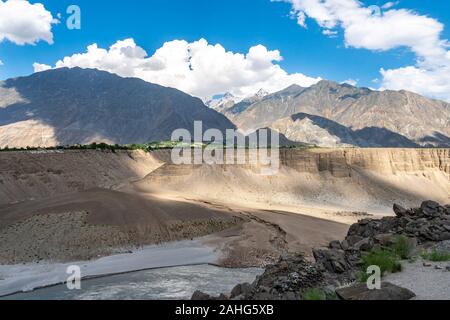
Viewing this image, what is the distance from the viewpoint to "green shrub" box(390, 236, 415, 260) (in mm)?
15164

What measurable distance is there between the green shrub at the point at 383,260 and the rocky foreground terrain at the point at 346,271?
128 millimetres

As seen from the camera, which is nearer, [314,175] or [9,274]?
[9,274]

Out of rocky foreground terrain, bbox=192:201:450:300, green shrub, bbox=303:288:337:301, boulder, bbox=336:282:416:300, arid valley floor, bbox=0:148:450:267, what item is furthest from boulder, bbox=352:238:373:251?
arid valley floor, bbox=0:148:450:267

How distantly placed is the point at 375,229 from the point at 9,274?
22144 millimetres

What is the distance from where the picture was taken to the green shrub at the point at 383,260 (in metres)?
13.7

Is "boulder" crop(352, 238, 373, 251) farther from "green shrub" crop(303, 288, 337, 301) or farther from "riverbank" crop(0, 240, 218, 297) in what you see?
"riverbank" crop(0, 240, 218, 297)

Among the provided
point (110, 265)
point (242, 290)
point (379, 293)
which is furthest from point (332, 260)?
point (110, 265)

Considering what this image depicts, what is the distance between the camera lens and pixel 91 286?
2578cm

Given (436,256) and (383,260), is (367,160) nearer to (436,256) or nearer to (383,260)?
(436,256)

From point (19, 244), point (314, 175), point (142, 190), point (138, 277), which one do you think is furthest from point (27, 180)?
point (314, 175)

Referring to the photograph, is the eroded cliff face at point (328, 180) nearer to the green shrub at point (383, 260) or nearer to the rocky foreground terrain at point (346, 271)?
the rocky foreground terrain at point (346, 271)
